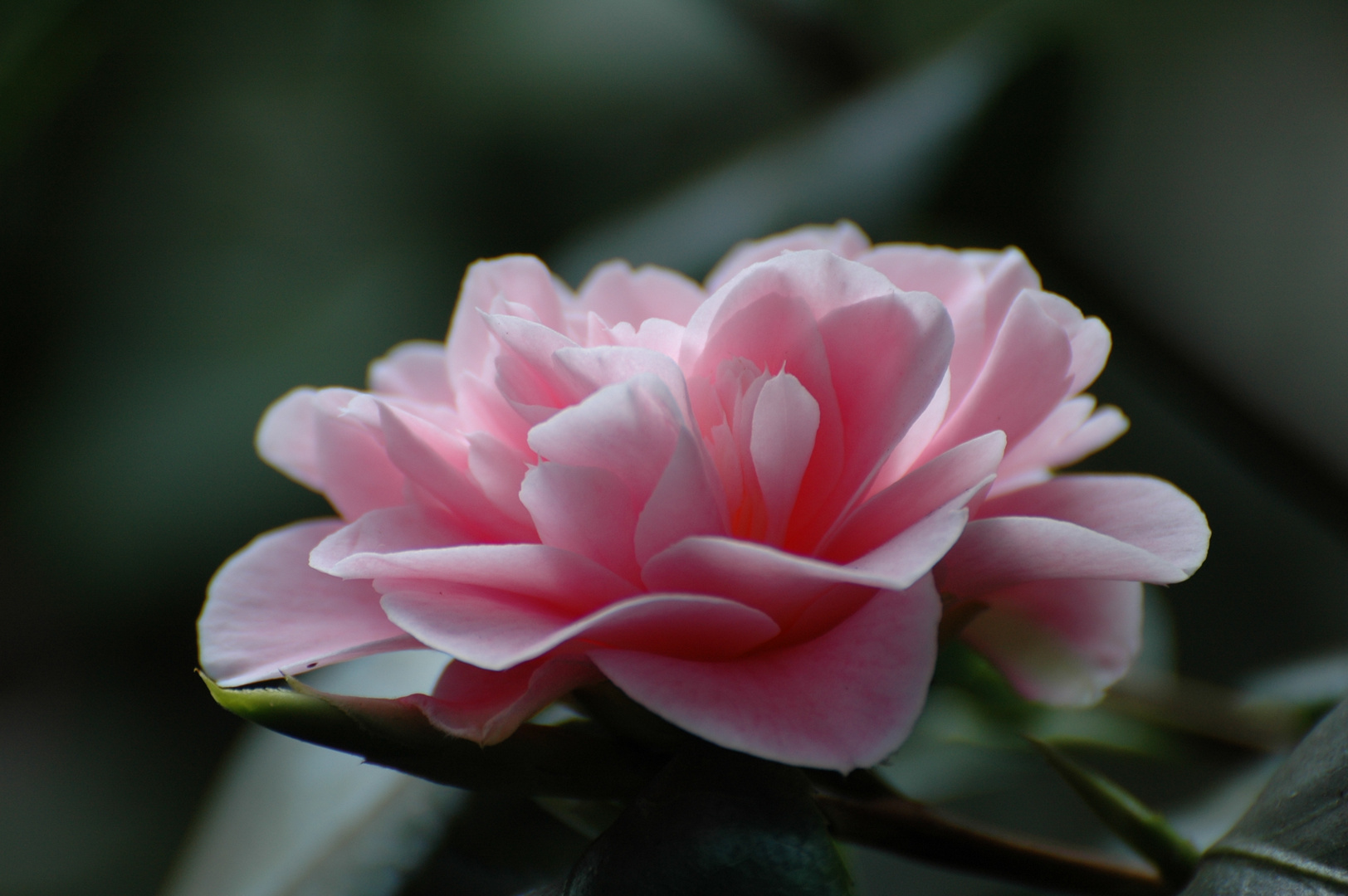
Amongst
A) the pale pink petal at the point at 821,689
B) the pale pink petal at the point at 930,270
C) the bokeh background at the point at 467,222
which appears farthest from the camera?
the bokeh background at the point at 467,222

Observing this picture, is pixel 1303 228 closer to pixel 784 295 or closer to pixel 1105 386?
pixel 1105 386

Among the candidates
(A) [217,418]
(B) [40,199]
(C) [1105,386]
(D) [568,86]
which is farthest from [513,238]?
(C) [1105,386]

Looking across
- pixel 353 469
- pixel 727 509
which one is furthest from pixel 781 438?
pixel 353 469

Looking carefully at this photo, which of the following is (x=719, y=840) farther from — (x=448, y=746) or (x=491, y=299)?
(x=491, y=299)

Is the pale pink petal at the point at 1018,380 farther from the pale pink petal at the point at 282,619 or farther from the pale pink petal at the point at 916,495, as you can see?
the pale pink petal at the point at 282,619

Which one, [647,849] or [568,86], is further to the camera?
[568,86]

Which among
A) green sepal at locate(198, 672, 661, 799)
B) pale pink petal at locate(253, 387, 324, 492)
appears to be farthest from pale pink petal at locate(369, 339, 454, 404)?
green sepal at locate(198, 672, 661, 799)

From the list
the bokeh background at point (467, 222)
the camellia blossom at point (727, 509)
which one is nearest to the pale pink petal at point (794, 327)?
the camellia blossom at point (727, 509)
